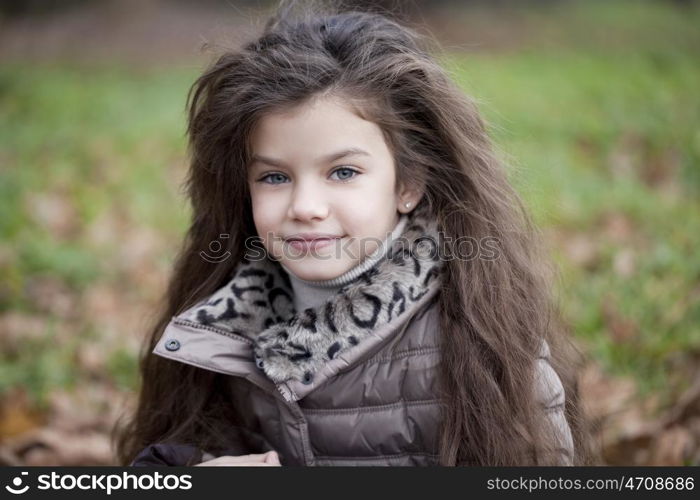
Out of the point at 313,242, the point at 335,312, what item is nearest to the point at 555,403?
the point at 335,312

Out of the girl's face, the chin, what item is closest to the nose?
the girl's face

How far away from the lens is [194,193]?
2.41m

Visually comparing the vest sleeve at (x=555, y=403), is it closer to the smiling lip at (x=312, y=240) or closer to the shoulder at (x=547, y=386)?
the shoulder at (x=547, y=386)

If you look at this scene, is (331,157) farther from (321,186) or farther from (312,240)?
(312,240)

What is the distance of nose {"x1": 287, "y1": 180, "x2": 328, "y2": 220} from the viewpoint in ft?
6.41

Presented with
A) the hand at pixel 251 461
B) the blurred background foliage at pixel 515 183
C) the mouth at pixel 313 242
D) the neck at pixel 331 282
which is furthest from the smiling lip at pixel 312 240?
the blurred background foliage at pixel 515 183

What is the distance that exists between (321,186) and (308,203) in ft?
0.21

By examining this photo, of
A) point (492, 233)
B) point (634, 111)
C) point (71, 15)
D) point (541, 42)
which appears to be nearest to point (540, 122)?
point (634, 111)

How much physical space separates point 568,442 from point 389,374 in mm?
543

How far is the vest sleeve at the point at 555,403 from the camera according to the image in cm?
206

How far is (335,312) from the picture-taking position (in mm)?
2037

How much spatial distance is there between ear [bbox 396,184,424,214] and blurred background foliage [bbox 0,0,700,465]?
372mm

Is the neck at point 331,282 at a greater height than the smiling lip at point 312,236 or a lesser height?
lesser

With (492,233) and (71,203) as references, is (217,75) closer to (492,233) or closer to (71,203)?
(492,233)
